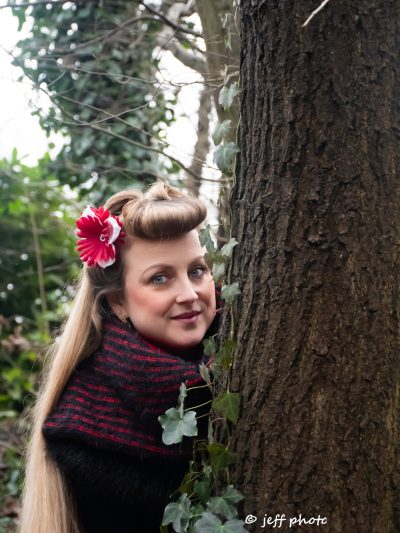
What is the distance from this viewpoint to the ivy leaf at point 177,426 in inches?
65.2

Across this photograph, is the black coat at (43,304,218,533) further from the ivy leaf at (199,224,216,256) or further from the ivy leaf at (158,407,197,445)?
the ivy leaf at (199,224,216,256)

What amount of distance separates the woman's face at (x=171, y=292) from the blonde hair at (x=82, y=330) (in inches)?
2.2

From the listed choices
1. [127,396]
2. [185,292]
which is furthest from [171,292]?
[127,396]

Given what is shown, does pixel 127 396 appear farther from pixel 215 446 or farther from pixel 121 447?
pixel 215 446

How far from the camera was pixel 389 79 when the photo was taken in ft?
4.86

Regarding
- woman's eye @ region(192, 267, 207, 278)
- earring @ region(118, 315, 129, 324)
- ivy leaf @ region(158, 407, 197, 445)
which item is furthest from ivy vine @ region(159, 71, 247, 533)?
earring @ region(118, 315, 129, 324)

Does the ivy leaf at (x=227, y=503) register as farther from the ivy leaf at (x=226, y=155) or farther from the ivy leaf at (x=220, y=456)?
the ivy leaf at (x=226, y=155)

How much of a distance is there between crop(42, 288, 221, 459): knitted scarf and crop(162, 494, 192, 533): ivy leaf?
0.23m

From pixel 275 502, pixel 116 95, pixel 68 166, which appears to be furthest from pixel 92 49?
pixel 275 502

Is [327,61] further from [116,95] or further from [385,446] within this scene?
[116,95]

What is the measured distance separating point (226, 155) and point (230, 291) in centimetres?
34

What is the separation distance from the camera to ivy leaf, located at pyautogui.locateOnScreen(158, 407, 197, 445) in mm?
1657

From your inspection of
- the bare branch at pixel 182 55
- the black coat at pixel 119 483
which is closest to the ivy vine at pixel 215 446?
the black coat at pixel 119 483

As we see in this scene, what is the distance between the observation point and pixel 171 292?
6.93 feet
